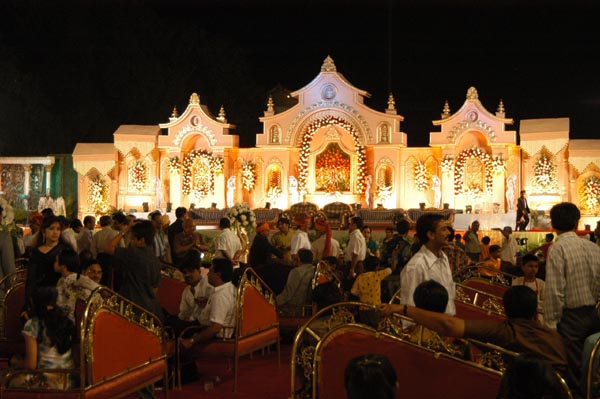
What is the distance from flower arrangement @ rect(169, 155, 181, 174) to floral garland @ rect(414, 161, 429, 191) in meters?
7.46

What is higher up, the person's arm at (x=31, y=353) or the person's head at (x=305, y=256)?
the person's head at (x=305, y=256)

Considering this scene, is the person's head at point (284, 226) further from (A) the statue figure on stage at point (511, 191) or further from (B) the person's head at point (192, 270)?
(A) the statue figure on stage at point (511, 191)

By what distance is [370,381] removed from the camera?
3033mm

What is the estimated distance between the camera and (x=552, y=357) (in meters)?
4.48

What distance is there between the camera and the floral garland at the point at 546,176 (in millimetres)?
24906

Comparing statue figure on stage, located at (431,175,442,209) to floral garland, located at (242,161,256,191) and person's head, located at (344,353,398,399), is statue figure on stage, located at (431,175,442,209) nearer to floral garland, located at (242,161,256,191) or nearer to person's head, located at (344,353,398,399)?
floral garland, located at (242,161,256,191)

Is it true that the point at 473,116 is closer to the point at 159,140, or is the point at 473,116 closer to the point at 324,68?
the point at 324,68

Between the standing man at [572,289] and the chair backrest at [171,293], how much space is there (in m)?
4.16

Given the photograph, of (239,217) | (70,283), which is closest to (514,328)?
(70,283)

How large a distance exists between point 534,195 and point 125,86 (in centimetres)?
2123

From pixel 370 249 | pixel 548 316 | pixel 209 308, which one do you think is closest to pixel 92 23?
pixel 370 249

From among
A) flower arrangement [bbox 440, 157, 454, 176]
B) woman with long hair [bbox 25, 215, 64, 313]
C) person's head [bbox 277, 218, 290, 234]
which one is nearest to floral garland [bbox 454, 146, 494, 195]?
flower arrangement [bbox 440, 157, 454, 176]

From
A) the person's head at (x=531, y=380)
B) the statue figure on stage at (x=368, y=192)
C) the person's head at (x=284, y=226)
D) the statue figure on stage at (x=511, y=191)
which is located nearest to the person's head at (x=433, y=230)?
the person's head at (x=531, y=380)

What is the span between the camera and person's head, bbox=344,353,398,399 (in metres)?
3.03
